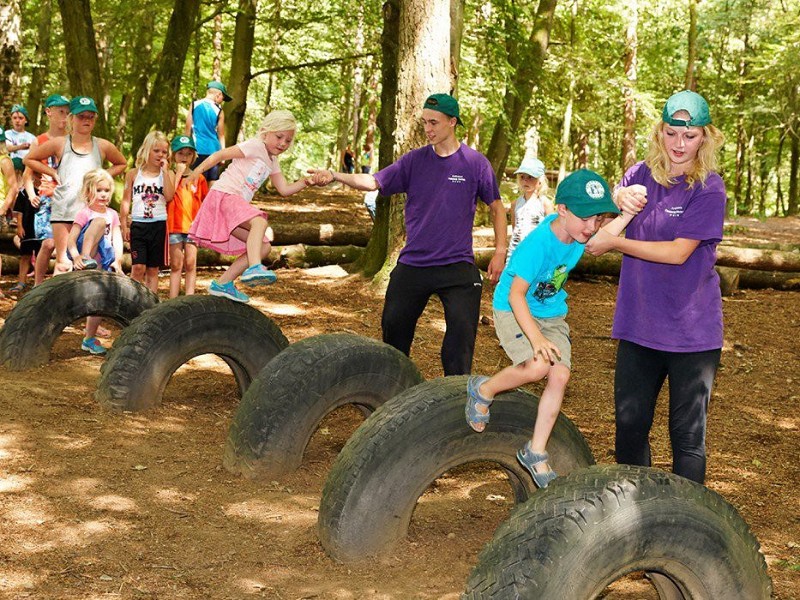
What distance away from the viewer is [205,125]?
12.9 meters

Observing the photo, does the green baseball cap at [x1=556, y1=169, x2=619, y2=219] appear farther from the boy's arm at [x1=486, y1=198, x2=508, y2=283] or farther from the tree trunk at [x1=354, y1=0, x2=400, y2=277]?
the tree trunk at [x1=354, y1=0, x2=400, y2=277]

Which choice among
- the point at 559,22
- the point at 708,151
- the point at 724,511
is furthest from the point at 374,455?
the point at 559,22

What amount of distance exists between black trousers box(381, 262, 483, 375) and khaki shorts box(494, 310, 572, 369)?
1.77m

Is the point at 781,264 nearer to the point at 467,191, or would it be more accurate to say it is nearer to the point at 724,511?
the point at 467,191

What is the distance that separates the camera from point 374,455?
4.62 metres

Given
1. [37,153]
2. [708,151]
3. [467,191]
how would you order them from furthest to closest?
[37,153], [467,191], [708,151]

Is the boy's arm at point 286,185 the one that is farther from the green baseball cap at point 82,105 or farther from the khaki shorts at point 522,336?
the green baseball cap at point 82,105

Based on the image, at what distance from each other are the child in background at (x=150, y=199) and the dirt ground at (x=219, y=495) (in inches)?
45.9

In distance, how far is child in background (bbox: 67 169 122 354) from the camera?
344 inches

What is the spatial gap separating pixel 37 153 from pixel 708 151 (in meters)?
7.41

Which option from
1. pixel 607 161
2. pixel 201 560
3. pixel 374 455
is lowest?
pixel 201 560

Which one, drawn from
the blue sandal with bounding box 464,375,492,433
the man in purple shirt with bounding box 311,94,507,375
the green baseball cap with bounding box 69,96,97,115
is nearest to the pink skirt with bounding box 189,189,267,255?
the man in purple shirt with bounding box 311,94,507,375

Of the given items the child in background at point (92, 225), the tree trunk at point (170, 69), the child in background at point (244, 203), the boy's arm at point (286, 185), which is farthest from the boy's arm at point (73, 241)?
the tree trunk at point (170, 69)

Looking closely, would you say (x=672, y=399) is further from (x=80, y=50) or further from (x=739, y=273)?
(x=80, y=50)
